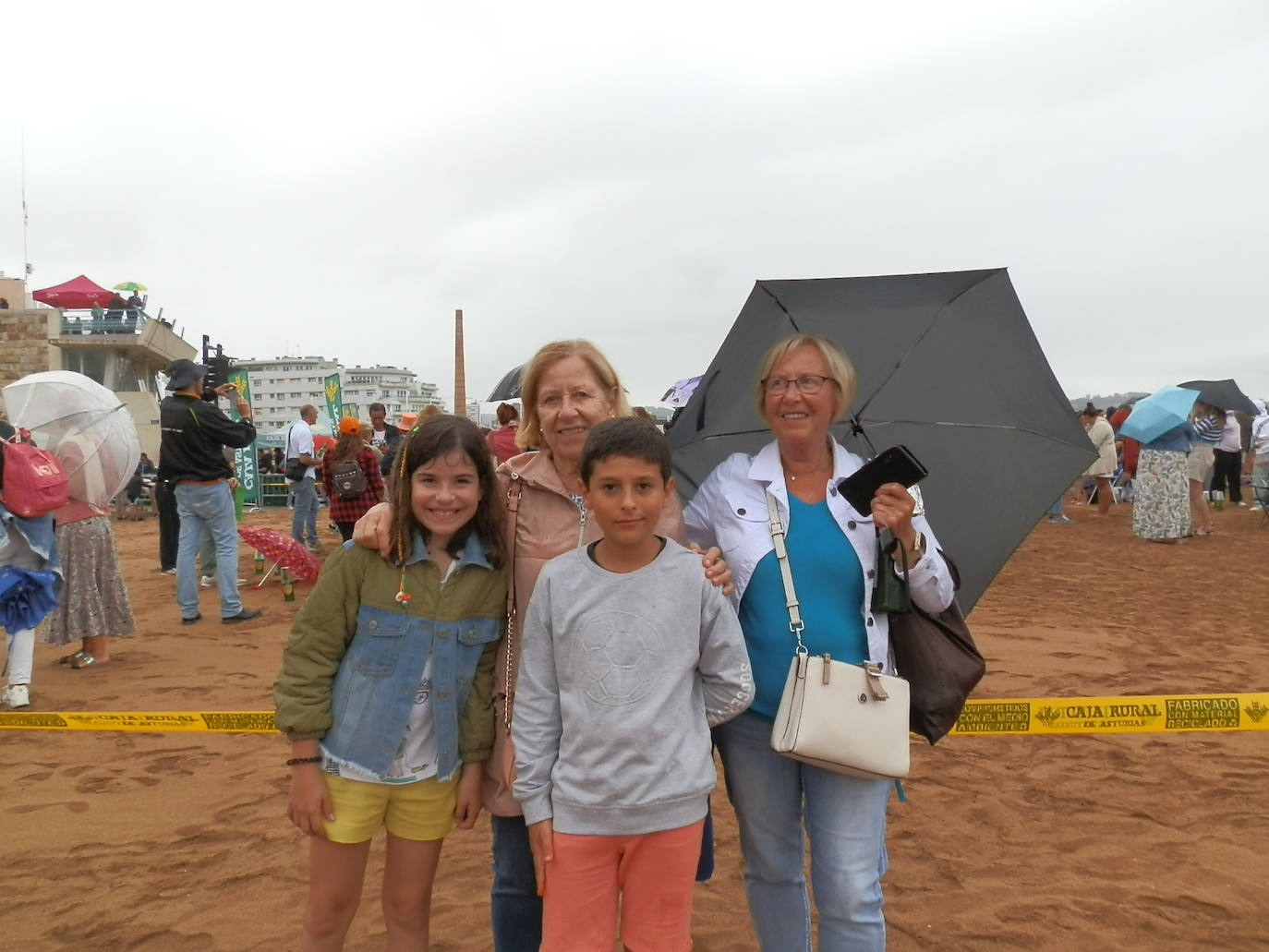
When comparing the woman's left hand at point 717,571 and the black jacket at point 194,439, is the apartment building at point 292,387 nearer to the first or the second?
the black jacket at point 194,439

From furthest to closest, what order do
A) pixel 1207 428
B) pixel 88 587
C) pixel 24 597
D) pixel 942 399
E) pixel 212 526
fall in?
1. pixel 1207 428
2. pixel 212 526
3. pixel 88 587
4. pixel 24 597
5. pixel 942 399

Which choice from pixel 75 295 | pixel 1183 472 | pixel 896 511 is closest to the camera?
pixel 896 511

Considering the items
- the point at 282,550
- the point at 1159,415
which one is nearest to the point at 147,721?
the point at 282,550

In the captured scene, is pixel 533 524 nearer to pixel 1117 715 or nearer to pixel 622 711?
pixel 622 711

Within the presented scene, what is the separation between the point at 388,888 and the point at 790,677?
3.85 feet

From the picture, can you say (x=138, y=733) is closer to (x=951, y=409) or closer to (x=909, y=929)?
(x=909, y=929)

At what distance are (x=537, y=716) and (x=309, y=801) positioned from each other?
0.63 m

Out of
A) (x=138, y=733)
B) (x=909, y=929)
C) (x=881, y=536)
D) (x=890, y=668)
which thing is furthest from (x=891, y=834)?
(x=138, y=733)

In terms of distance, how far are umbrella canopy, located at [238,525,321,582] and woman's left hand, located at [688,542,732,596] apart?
8.40m

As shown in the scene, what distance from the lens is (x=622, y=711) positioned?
1.90 meters

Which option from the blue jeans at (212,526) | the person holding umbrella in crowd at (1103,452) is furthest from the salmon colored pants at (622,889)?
the person holding umbrella in crowd at (1103,452)

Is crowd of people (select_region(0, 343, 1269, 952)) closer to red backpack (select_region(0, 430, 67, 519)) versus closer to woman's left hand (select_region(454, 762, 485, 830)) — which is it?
woman's left hand (select_region(454, 762, 485, 830))

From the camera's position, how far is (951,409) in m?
2.66

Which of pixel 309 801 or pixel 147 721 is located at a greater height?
pixel 309 801
